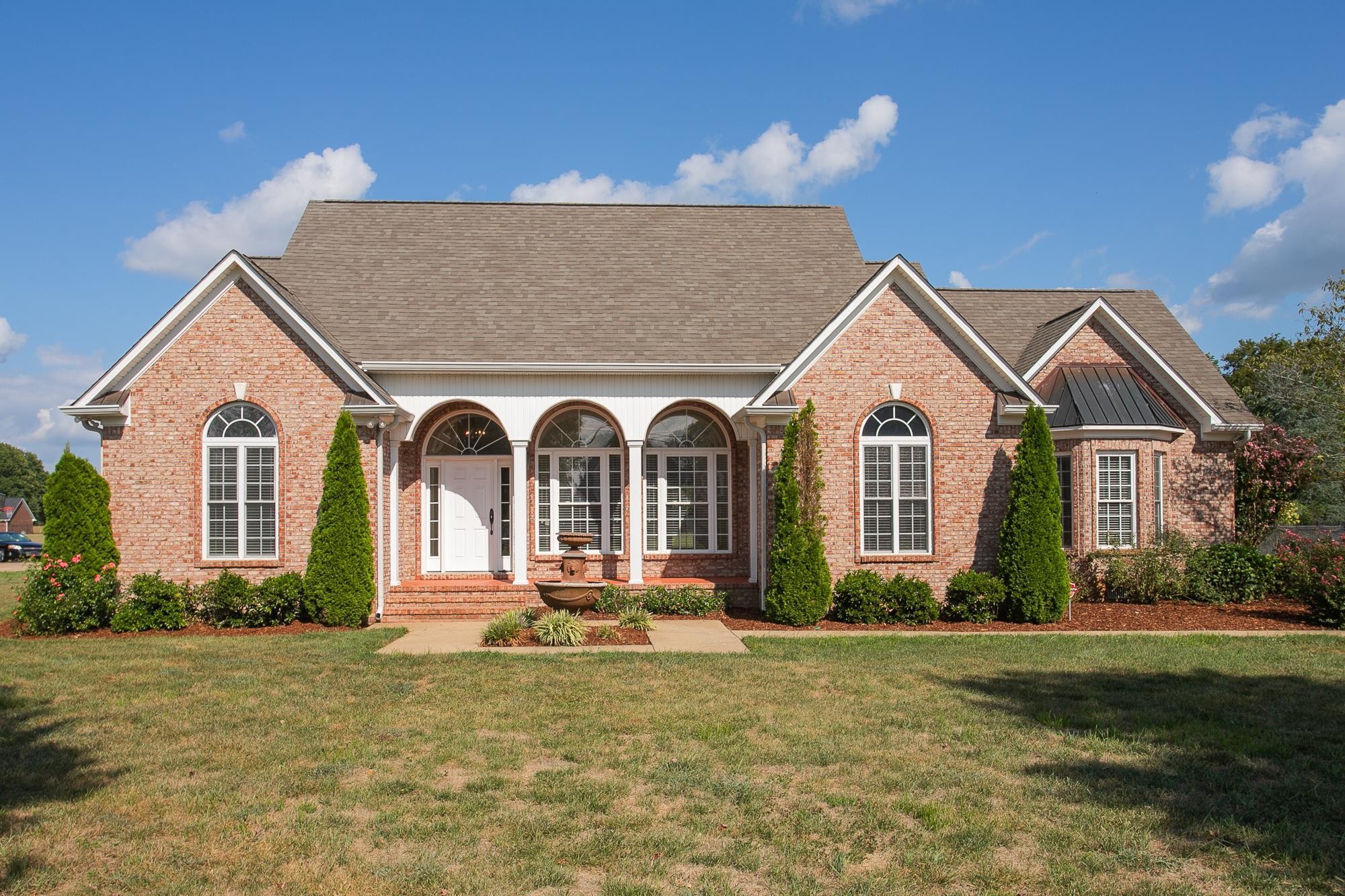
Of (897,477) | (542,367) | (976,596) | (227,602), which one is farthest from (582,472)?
(976,596)

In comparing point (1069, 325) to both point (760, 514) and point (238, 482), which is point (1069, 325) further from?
point (238, 482)

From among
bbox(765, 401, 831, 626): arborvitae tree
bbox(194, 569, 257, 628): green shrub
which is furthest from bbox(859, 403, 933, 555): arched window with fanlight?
bbox(194, 569, 257, 628): green shrub

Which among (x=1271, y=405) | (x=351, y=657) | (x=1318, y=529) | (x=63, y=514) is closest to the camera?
(x=351, y=657)

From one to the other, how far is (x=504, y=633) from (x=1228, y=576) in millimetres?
13888

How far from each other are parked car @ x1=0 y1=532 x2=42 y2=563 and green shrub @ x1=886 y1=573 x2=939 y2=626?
1698 inches

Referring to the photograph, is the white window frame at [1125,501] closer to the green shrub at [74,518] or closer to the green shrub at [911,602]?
the green shrub at [911,602]

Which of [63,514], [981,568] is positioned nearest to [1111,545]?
[981,568]

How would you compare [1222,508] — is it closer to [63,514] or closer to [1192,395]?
[1192,395]

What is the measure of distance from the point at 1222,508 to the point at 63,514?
2187cm

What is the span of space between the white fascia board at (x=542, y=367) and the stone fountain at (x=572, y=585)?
10.2ft

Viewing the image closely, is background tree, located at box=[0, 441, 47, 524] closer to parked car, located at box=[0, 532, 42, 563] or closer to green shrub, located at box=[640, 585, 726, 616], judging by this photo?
parked car, located at box=[0, 532, 42, 563]

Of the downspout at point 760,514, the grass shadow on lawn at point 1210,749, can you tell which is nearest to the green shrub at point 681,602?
the downspout at point 760,514

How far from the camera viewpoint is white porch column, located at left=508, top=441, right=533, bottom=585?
1712 cm

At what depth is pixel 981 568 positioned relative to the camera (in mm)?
16875
